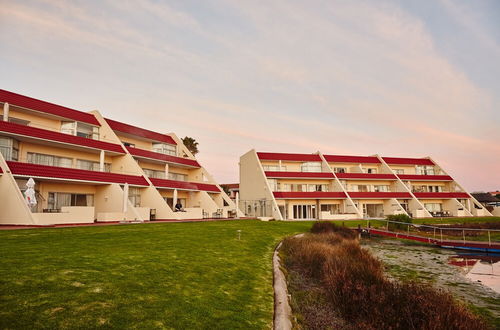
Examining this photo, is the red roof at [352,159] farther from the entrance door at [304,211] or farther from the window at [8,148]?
the window at [8,148]

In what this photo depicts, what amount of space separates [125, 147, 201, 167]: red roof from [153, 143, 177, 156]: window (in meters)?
2.80

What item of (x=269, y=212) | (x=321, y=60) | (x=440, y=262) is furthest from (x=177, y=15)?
(x=269, y=212)

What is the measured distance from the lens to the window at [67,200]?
2858 cm

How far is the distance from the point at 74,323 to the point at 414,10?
22044mm

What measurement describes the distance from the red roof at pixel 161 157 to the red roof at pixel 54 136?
213 centimetres

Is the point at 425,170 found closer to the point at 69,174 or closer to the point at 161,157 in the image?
the point at 161,157

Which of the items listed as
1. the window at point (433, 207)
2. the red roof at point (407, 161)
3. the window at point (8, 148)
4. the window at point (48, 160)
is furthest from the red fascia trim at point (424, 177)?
the window at point (8, 148)

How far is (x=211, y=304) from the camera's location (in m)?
6.38

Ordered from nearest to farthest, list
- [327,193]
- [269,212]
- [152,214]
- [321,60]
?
[321,60]
[152,214]
[269,212]
[327,193]

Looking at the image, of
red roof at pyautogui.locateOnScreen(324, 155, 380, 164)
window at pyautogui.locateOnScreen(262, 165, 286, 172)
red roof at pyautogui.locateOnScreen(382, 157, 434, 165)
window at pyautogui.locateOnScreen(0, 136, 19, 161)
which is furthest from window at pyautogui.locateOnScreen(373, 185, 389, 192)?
window at pyautogui.locateOnScreen(0, 136, 19, 161)

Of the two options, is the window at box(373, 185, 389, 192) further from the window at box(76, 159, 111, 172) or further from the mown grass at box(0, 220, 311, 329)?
the mown grass at box(0, 220, 311, 329)

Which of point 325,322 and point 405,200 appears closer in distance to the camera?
point 325,322

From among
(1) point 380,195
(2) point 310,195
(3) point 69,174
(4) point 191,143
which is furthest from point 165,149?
(1) point 380,195

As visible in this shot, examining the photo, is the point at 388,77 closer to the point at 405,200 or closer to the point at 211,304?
the point at 211,304
